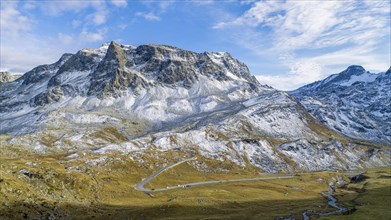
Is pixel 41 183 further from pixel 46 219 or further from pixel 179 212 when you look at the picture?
pixel 179 212

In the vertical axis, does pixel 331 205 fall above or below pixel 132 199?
below

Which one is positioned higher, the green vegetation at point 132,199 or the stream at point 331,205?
the green vegetation at point 132,199

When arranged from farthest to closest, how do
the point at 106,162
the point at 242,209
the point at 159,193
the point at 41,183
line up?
1. the point at 106,162
2. the point at 159,193
3. the point at 242,209
4. the point at 41,183

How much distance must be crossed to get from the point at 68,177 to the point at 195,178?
93125mm

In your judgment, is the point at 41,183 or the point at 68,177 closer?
the point at 41,183

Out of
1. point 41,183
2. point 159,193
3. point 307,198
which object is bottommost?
point 307,198

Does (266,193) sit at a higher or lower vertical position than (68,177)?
lower

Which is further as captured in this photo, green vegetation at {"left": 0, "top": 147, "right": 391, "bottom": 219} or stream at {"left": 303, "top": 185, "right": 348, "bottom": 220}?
stream at {"left": 303, "top": 185, "right": 348, "bottom": 220}

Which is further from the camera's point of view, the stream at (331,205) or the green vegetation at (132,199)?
the stream at (331,205)

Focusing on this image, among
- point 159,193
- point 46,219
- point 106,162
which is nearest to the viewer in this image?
point 46,219

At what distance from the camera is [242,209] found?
12588 centimetres

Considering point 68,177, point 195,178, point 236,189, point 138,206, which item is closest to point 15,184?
point 68,177

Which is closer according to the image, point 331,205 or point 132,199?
point 132,199

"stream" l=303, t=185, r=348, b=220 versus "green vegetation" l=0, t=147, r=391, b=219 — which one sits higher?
"green vegetation" l=0, t=147, r=391, b=219
